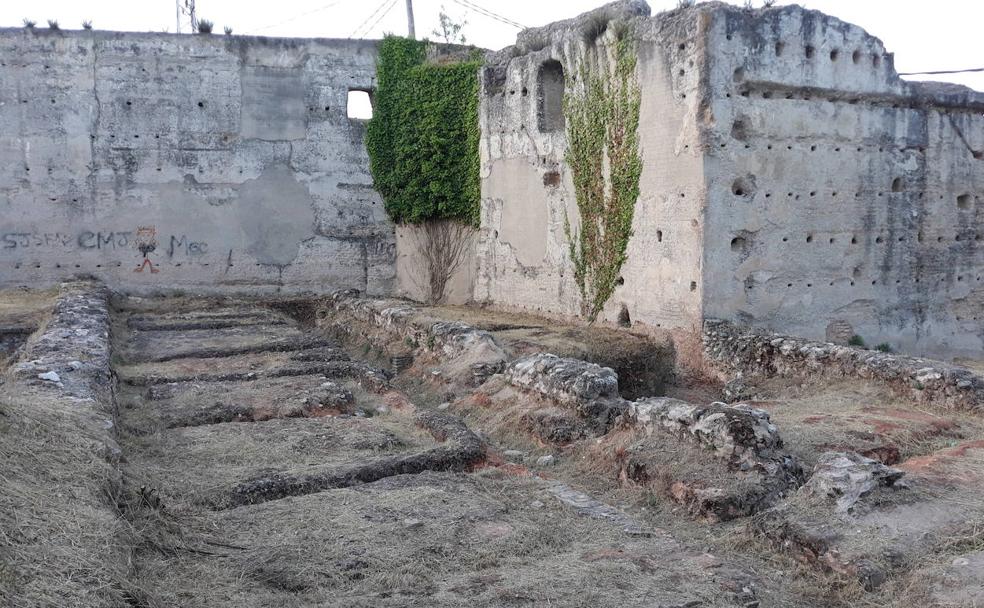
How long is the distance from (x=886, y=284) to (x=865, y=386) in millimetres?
3586

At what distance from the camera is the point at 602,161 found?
37.2 feet

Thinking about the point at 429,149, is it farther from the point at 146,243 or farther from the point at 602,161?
the point at 146,243

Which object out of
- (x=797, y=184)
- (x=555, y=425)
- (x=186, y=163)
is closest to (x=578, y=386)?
(x=555, y=425)

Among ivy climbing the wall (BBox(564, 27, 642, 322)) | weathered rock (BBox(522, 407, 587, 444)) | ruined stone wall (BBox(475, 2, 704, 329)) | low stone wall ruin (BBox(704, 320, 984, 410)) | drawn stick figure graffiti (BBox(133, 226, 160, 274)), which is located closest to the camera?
weathered rock (BBox(522, 407, 587, 444))

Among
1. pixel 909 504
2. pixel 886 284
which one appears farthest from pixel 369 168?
pixel 909 504

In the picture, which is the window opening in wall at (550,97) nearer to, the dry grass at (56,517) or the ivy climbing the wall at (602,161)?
the ivy climbing the wall at (602,161)

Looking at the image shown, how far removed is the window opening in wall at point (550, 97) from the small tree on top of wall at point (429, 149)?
6.69ft

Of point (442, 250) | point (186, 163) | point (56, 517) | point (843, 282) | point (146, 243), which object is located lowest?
point (56, 517)

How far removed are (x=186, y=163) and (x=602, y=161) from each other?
8.16 metres

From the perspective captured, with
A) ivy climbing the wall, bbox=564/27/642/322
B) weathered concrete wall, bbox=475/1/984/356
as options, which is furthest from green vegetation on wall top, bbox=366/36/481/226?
weathered concrete wall, bbox=475/1/984/356

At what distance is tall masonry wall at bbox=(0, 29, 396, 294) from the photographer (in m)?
14.8

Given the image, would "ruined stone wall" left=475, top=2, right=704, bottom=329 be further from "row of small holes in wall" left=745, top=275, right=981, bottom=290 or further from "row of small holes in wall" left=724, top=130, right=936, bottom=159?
"row of small holes in wall" left=745, top=275, right=981, bottom=290

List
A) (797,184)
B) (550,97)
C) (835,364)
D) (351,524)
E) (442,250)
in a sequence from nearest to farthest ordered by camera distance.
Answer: (351,524), (835,364), (797,184), (550,97), (442,250)

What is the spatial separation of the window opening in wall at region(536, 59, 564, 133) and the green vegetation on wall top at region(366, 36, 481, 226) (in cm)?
202
